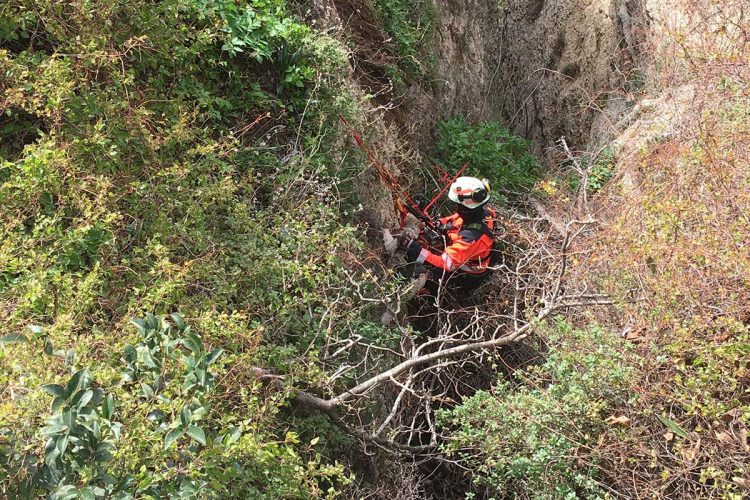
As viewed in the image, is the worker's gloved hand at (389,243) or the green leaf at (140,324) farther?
the worker's gloved hand at (389,243)

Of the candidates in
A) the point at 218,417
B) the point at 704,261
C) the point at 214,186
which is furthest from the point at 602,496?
the point at 214,186

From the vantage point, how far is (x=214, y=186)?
428cm

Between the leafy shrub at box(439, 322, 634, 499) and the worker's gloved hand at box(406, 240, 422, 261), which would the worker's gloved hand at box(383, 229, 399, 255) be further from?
the leafy shrub at box(439, 322, 634, 499)

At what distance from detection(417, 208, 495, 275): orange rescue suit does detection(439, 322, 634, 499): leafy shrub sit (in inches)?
49.0

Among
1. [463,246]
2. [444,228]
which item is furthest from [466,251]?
[444,228]

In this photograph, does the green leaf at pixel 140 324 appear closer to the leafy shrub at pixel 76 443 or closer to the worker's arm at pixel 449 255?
the leafy shrub at pixel 76 443

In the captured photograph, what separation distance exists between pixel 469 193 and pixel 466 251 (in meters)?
0.55

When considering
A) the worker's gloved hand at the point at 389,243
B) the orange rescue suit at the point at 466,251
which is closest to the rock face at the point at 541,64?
the orange rescue suit at the point at 466,251

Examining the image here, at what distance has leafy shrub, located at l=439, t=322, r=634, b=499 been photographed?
4.41 meters

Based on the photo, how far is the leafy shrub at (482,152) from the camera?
7.30 meters

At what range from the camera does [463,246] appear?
19.1 ft

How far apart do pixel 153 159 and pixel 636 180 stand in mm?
5107

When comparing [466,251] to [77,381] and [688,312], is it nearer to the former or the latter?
[688,312]

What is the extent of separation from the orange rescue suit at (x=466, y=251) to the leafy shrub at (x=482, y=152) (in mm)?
1363
